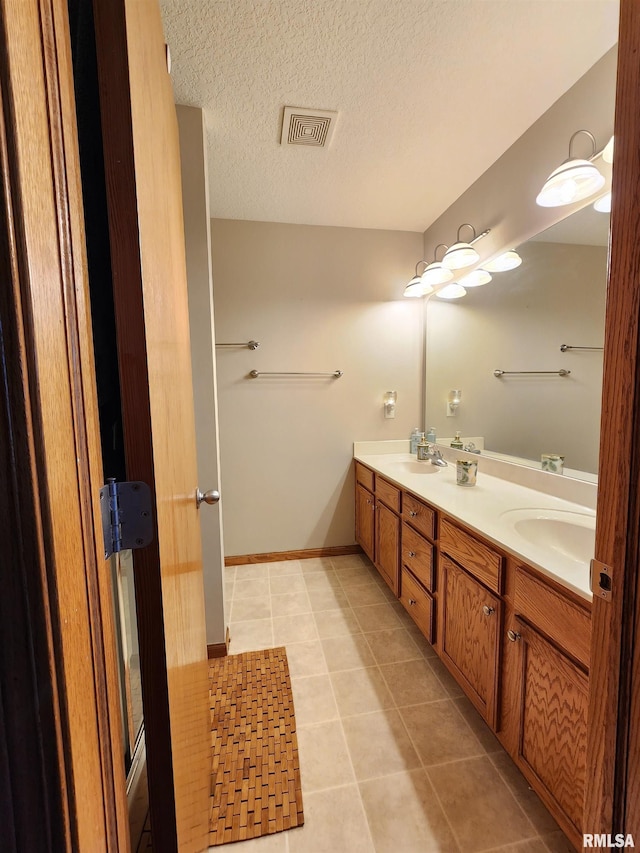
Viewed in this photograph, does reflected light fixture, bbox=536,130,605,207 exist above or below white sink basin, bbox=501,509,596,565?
above

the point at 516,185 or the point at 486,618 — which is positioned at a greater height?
the point at 516,185

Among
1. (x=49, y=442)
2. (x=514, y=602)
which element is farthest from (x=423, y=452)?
(x=49, y=442)

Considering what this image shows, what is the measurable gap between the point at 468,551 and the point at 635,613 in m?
0.75

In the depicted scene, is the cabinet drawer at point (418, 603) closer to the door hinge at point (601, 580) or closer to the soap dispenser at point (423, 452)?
the soap dispenser at point (423, 452)

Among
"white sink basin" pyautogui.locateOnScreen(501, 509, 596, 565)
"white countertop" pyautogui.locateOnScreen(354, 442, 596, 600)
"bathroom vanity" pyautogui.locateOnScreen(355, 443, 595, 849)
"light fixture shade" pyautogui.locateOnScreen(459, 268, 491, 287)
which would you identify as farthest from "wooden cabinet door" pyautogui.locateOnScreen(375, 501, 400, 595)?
"light fixture shade" pyautogui.locateOnScreen(459, 268, 491, 287)

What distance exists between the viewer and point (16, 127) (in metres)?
0.28

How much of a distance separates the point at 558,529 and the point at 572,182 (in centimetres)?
128

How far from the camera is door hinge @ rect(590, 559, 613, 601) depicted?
55 cm

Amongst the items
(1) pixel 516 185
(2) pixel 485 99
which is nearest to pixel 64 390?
(2) pixel 485 99

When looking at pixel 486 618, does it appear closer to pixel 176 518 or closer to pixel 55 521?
pixel 176 518

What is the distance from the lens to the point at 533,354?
5.43ft

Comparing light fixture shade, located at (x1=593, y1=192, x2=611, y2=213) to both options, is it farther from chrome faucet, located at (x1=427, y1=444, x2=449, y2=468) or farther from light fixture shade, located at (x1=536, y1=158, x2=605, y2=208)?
chrome faucet, located at (x1=427, y1=444, x2=449, y2=468)

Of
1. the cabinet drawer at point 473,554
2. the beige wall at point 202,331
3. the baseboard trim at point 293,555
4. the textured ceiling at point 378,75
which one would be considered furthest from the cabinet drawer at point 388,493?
the textured ceiling at point 378,75

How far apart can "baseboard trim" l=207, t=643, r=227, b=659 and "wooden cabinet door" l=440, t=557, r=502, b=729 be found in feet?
3.35
